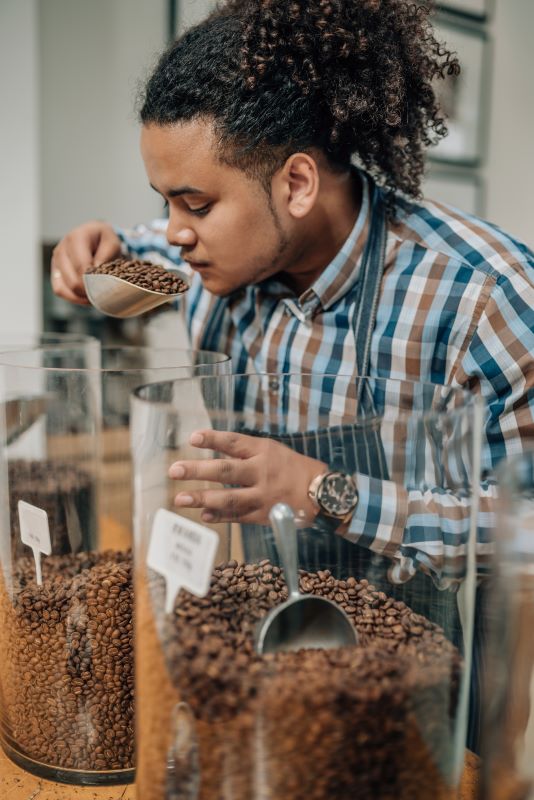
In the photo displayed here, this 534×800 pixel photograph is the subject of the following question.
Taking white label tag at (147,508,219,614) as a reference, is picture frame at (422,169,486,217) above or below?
above

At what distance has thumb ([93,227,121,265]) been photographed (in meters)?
1.15

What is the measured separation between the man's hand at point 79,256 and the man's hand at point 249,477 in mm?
623

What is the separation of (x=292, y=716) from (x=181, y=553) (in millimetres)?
113

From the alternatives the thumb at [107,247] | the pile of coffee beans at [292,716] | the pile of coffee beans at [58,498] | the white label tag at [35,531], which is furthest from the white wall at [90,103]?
the pile of coffee beans at [292,716]

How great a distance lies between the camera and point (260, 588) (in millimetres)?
587

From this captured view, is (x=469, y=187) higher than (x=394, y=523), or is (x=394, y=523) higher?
(x=469, y=187)

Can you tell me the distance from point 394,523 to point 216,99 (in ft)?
1.91

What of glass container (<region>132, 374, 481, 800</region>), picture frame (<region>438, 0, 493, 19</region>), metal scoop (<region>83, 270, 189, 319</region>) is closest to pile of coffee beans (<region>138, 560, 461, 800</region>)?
glass container (<region>132, 374, 481, 800</region>)

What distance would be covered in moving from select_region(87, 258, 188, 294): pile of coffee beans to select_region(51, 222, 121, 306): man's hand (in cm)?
13

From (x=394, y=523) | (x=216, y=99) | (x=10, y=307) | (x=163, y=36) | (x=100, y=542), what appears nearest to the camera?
(x=394, y=523)

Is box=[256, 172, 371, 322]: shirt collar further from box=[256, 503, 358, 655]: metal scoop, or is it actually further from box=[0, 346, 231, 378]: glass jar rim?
box=[256, 503, 358, 655]: metal scoop

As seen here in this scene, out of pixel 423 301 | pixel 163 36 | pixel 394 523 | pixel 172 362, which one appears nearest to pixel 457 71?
pixel 423 301

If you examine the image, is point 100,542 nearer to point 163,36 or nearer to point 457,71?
point 457,71

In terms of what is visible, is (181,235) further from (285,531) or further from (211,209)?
(285,531)
